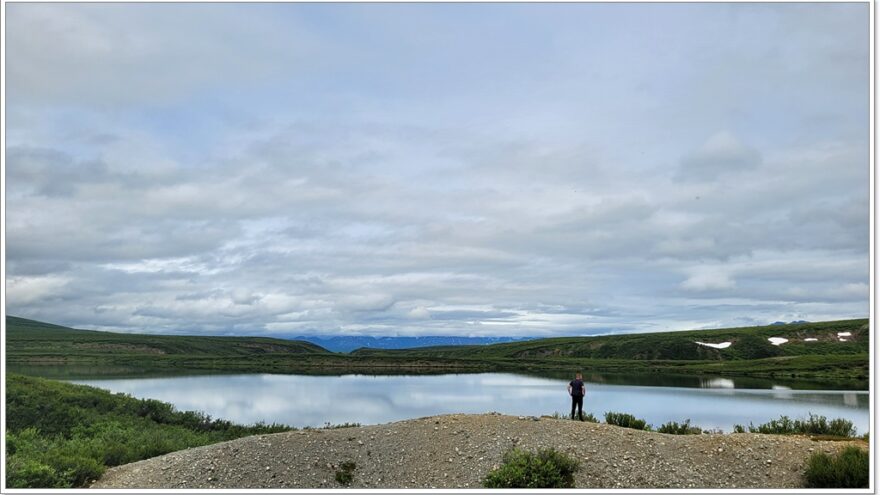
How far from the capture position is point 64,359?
13800 centimetres

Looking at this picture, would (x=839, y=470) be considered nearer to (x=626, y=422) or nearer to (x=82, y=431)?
(x=626, y=422)

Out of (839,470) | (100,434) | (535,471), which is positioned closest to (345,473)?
(535,471)

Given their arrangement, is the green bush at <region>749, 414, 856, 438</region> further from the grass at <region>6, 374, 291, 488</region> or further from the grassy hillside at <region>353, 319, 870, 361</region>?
the grassy hillside at <region>353, 319, 870, 361</region>

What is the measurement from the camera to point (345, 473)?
18.7 m

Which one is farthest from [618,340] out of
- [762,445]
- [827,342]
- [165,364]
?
[762,445]

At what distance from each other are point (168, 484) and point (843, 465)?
1945cm

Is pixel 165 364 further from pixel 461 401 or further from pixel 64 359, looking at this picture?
pixel 461 401

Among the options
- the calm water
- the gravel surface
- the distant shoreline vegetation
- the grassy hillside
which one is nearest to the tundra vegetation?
the gravel surface

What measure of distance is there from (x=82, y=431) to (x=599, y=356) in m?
154

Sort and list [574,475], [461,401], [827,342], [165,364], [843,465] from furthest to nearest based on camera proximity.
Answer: [827,342] < [165,364] < [461,401] < [574,475] < [843,465]

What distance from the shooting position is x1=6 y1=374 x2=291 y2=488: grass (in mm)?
18859

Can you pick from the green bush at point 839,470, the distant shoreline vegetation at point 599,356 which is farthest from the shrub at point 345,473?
the distant shoreline vegetation at point 599,356

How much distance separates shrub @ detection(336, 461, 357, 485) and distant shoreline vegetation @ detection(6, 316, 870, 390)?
84.0 meters

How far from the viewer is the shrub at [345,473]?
725 inches
